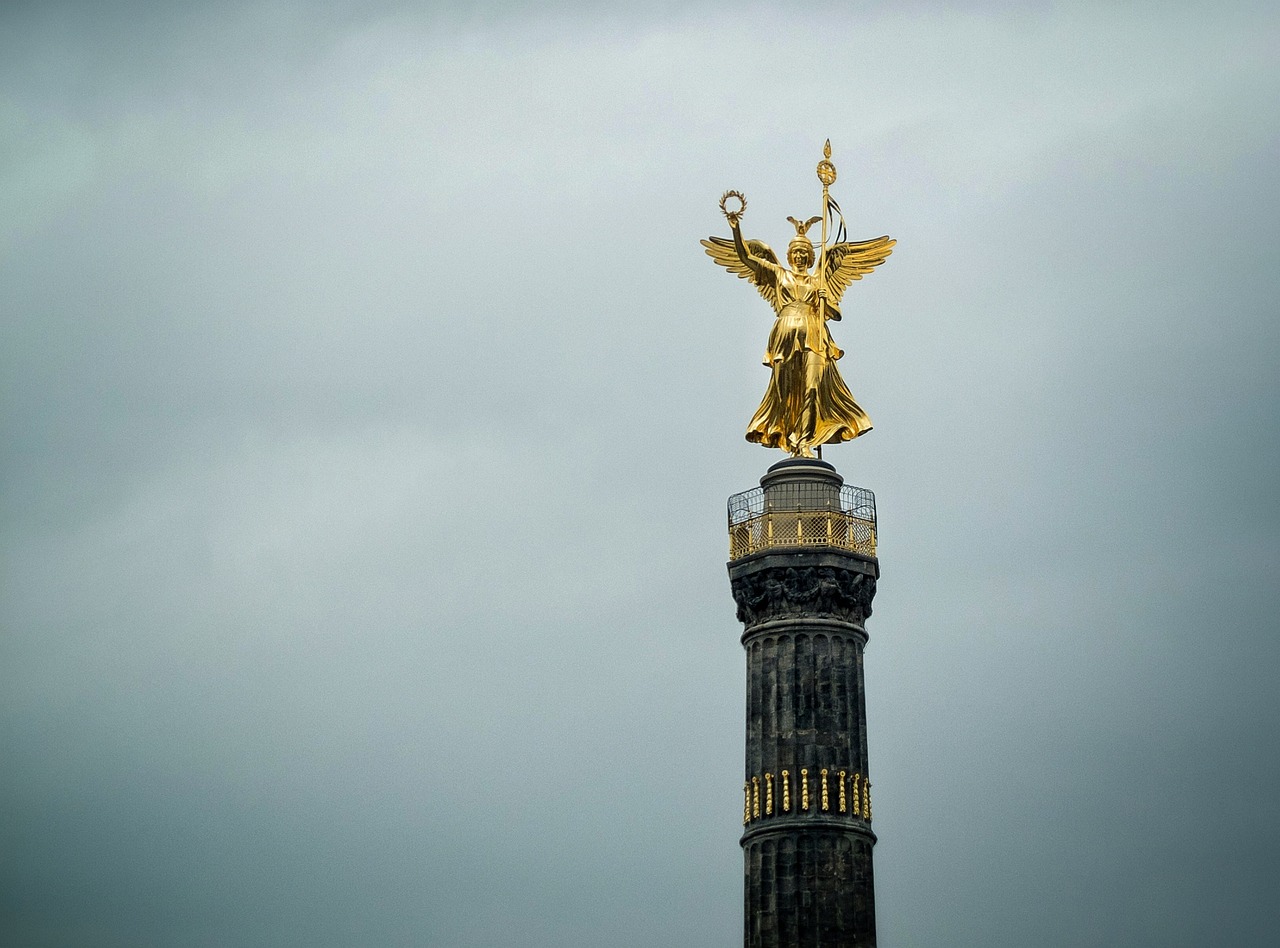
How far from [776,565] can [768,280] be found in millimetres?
7840

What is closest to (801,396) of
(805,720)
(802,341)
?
(802,341)

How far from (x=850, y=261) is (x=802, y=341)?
2989mm

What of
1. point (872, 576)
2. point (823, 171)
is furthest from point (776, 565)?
point (823, 171)

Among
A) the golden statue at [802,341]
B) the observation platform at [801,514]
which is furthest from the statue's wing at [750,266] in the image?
the observation platform at [801,514]

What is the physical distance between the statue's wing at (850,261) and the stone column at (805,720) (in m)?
5.18

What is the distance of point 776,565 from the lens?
2339 inches

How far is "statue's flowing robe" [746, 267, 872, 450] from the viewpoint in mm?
61719

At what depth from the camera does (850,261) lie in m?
63.6

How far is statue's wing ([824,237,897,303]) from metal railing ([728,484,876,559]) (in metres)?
5.47

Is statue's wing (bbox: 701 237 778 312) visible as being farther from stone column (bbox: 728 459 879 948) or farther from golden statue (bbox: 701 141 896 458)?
stone column (bbox: 728 459 879 948)

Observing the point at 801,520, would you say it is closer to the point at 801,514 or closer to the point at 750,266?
the point at 801,514

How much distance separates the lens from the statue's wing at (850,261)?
6319cm

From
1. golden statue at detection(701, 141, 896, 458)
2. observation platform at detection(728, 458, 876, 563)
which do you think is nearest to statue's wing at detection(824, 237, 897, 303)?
golden statue at detection(701, 141, 896, 458)

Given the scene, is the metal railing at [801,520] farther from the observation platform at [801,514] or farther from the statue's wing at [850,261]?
the statue's wing at [850,261]
